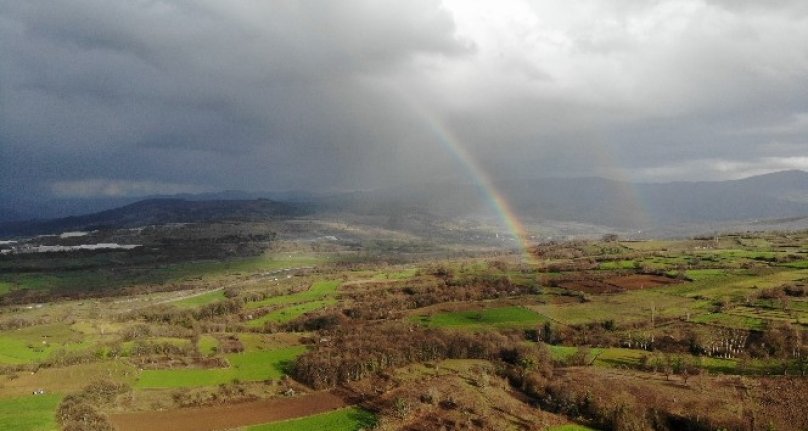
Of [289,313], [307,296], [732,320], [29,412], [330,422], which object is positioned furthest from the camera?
[307,296]

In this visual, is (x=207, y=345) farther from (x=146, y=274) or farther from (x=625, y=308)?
(x=146, y=274)

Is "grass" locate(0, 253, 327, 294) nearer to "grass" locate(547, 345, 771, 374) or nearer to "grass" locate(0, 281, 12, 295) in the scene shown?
"grass" locate(0, 281, 12, 295)

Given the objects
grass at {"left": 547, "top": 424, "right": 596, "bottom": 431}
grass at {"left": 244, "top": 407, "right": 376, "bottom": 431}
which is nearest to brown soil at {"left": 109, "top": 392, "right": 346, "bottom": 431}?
grass at {"left": 244, "top": 407, "right": 376, "bottom": 431}

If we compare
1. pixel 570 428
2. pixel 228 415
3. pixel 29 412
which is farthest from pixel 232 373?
pixel 570 428

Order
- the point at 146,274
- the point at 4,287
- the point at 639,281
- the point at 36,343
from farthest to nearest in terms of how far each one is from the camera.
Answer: the point at 146,274 < the point at 4,287 < the point at 639,281 < the point at 36,343

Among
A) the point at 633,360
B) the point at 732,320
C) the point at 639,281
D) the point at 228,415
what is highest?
the point at 732,320

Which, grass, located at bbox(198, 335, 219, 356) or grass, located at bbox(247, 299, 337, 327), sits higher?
grass, located at bbox(198, 335, 219, 356)
